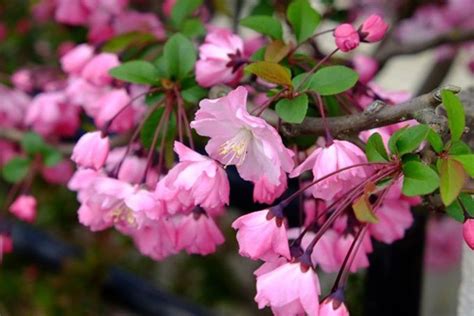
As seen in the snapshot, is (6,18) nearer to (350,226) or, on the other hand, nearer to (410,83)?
(350,226)

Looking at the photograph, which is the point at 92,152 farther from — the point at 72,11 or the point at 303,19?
the point at 72,11

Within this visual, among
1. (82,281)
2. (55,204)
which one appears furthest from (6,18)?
(82,281)

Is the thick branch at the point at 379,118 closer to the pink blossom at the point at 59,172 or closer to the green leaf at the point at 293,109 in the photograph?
the green leaf at the point at 293,109

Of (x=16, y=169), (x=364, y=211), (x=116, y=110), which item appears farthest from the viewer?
(x=16, y=169)

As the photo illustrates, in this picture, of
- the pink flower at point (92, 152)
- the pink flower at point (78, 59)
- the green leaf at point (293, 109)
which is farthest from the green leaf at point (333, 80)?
the pink flower at point (78, 59)

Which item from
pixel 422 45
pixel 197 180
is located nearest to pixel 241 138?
pixel 197 180

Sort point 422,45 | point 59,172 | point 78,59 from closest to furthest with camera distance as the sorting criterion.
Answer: point 78,59 < point 422,45 < point 59,172
